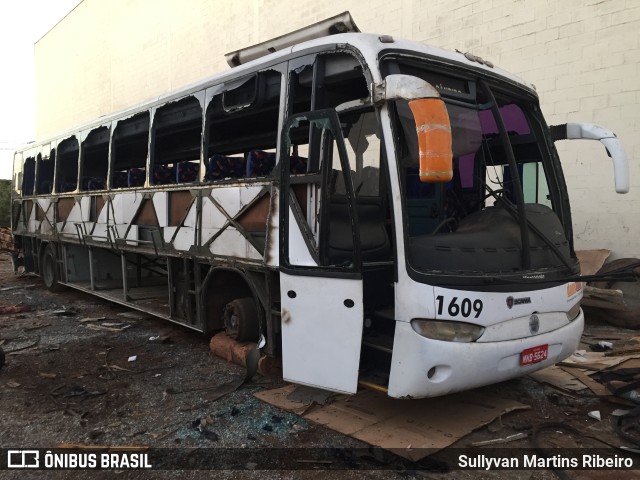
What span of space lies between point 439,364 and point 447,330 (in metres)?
0.23

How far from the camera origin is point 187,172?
593 centimetres

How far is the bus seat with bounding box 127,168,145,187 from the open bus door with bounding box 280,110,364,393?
3.50m

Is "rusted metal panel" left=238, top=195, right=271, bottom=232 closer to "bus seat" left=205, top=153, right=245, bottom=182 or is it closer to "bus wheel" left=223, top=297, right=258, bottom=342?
"bus seat" left=205, top=153, right=245, bottom=182

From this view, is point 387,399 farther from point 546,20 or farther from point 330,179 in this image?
point 546,20

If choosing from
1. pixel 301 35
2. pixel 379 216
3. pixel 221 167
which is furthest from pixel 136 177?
pixel 379 216

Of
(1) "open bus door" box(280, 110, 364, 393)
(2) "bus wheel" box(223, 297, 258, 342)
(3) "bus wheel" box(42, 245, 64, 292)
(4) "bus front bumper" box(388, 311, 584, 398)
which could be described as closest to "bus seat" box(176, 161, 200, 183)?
(2) "bus wheel" box(223, 297, 258, 342)

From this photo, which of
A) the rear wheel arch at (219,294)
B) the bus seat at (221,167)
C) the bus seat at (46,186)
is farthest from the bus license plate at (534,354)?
the bus seat at (46,186)

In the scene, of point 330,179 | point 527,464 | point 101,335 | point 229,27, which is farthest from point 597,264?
point 229,27

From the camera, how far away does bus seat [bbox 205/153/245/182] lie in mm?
5344

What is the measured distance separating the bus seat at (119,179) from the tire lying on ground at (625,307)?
22.0 feet

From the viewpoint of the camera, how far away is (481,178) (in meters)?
4.81

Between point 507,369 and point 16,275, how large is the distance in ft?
43.2

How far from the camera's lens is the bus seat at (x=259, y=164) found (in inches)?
190

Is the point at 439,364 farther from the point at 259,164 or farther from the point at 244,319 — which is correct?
the point at 259,164
